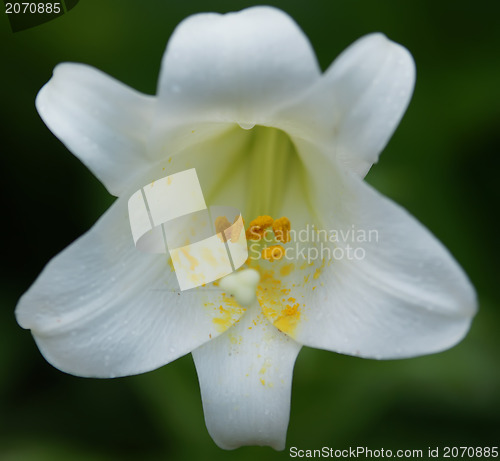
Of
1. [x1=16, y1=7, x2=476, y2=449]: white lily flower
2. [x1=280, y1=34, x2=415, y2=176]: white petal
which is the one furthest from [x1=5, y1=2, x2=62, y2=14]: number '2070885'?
[x1=280, y1=34, x2=415, y2=176]: white petal

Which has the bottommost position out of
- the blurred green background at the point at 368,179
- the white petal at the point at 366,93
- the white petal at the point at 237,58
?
the blurred green background at the point at 368,179

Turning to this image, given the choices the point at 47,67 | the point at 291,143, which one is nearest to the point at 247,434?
the point at 291,143

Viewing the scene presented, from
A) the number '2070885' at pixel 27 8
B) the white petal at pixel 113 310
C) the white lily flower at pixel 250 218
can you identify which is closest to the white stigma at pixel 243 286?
the white lily flower at pixel 250 218

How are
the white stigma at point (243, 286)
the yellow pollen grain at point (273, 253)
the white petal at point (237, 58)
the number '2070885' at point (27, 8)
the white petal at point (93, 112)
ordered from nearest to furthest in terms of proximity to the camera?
the white petal at point (237, 58)
the white petal at point (93, 112)
the white stigma at point (243, 286)
the yellow pollen grain at point (273, 253)
the number '2070885' at point (27, 8)

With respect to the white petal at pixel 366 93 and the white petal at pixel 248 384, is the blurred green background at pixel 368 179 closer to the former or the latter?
the white petal at pixel 248 384

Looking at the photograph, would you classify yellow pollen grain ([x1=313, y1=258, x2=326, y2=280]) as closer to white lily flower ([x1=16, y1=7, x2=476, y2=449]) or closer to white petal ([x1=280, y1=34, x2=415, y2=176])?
white lily flower ([x1=16, y1=7, x2=476, y2=449])

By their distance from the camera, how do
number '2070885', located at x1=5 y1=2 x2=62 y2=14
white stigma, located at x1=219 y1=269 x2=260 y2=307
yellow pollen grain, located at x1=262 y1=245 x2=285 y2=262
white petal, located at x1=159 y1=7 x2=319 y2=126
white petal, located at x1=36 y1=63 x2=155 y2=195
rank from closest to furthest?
white petal, located at x1=159 y1=7 x2=319 y2=126 < white petal, located at x1=36 y1=63 x2=155 y2=195 < white stigma, located at x1=219 y1=269 x2=260 y2=307 < yellow pollen grain, located at x1=262 y1=245 x2=285 y2=262 < number '2070885', located at x1=5 y1=2 x2=62 y2=14

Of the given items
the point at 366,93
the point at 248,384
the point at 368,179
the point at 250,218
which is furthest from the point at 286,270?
the point at 368,179
